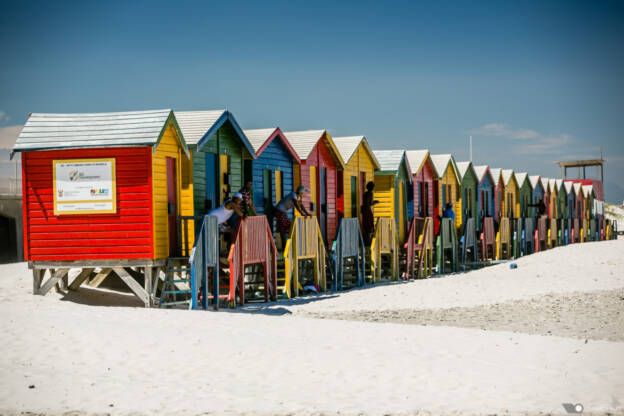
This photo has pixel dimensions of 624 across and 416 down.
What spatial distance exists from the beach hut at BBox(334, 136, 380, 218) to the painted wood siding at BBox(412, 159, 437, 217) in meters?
2.89

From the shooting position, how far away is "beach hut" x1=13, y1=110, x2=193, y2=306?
45.1 ft

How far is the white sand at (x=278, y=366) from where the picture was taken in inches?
283

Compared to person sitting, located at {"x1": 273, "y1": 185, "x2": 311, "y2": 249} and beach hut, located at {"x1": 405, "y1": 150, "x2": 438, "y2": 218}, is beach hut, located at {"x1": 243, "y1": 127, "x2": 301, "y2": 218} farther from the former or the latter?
beach hut, located at {"x1": 405, "y1": 150, "x2": 438, "y2": 218}

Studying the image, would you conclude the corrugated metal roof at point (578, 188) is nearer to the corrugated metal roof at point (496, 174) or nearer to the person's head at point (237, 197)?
the corrugated metal roof at point (496, 174)

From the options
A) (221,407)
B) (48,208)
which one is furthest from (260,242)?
(221,407)

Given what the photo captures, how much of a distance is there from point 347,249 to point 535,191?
26608 mm

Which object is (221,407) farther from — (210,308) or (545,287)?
(545,287)

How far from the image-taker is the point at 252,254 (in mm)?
15695

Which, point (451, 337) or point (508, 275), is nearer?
point (451, 337)

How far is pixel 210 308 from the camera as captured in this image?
46.8 feet

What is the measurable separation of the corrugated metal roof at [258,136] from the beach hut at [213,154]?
475mm

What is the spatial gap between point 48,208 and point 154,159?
226 centimetres

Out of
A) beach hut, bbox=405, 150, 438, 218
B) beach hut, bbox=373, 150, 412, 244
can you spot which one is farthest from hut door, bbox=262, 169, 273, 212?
beach hut, bbox=405, 150, 438, 218

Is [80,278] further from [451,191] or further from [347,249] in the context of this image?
[451,191]
